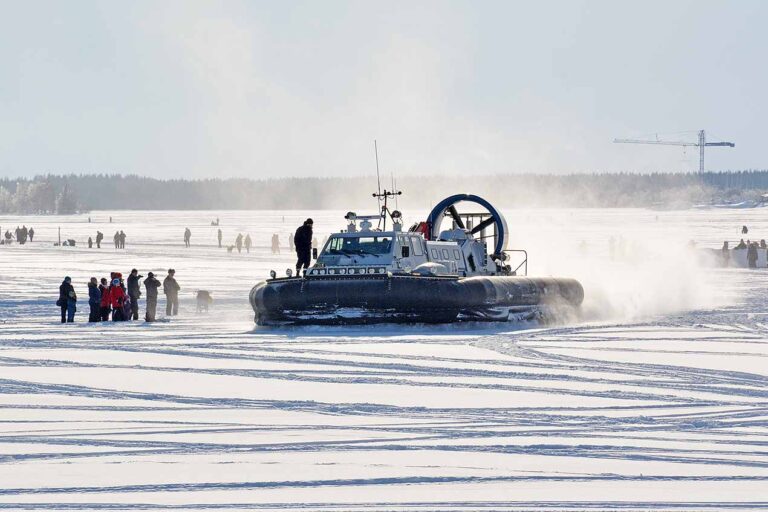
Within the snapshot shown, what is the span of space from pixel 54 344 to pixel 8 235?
38.0 meters

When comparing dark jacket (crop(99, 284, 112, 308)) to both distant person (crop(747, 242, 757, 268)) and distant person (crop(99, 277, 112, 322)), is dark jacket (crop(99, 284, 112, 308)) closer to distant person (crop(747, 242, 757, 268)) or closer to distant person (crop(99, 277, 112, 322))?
distant person (crop(99, 277, 112, 322))

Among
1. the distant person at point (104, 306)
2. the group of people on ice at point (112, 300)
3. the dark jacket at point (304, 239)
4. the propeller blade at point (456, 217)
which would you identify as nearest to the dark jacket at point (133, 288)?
the group of people on ice at point (112, 300)

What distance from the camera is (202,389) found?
10078mm

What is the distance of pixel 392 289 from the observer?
51.7 feet

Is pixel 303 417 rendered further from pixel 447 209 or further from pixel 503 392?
pixel 447 209

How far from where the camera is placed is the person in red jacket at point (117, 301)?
18.0 metres

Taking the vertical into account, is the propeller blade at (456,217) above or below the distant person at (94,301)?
above

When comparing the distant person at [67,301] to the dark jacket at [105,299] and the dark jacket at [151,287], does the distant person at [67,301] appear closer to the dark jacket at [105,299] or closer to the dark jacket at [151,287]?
the dark jacket at [105,299]

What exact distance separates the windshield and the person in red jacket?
310 cm

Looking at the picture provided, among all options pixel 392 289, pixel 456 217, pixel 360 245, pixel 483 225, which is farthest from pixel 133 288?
pixel 483 225

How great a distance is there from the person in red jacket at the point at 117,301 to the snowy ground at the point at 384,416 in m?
0.79

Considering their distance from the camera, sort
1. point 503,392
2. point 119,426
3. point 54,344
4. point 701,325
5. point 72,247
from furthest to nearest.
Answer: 1. point 72,247
2. point 701,325
3. point 54,344
4. point 503,392
5. point 119,426

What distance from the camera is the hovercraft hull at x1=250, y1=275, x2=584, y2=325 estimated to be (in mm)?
15758

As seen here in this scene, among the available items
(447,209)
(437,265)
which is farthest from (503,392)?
(447,209)
